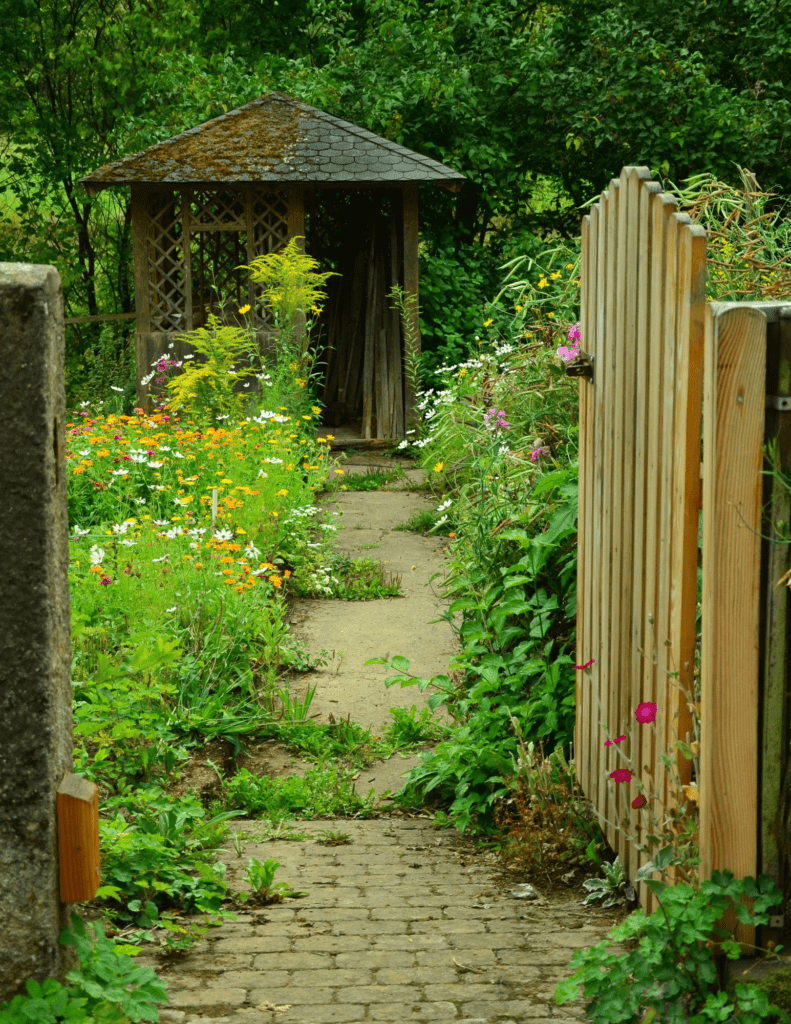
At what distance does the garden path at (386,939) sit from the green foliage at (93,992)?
18 cm

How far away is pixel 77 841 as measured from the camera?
2408 mm

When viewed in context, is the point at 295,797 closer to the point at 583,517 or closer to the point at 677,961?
the point at 583,517

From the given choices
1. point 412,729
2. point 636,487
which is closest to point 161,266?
point 412,729

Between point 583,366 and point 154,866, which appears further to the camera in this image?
point 583,366

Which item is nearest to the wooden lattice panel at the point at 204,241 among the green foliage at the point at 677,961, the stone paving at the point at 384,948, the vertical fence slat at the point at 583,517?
the vertical fence slat at the point at 583,517

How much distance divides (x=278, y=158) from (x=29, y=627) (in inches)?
419

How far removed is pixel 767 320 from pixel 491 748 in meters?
2.17

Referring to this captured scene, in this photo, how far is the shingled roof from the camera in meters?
12.0

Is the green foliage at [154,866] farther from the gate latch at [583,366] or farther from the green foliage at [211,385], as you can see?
the green foliage at [211,385]

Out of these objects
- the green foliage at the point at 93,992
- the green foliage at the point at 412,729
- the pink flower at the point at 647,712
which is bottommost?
the green foliage at the point at 412,729

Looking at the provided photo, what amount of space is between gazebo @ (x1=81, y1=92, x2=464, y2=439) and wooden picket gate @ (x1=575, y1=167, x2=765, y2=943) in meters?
8.60

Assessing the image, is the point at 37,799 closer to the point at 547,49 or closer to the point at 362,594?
the point at 362,594

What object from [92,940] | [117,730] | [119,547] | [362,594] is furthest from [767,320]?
[362,594]

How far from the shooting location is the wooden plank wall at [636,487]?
8.68 ft
